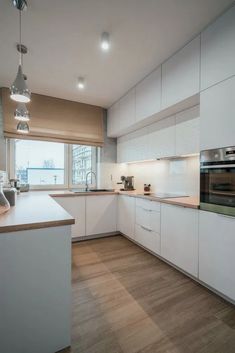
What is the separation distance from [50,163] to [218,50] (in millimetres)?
3026

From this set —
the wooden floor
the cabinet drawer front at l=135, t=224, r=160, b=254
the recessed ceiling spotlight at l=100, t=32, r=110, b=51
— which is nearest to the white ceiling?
the recessed ceiling spotlight at l=100, t=32, r=110, b=51

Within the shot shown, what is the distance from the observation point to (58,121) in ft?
10.9

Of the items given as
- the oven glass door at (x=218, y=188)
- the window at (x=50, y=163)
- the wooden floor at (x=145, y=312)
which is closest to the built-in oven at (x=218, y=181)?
the oven glass door at (x=218, y=188)

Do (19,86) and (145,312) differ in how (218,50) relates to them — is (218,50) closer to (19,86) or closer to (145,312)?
(19,86)

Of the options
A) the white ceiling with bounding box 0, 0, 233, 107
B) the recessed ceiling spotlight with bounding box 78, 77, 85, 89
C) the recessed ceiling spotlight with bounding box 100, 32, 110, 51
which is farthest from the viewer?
the recessed ceiling spotlight with bounding box 78, 77, 85, 89

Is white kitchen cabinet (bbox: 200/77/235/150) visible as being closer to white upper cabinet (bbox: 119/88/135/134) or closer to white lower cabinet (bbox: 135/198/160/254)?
white lower cabinet (bbox: 135/198/160/254)

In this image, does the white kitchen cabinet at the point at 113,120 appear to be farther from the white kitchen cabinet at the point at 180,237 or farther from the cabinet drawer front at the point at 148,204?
the white kitchen cabinet at the point at 180,237

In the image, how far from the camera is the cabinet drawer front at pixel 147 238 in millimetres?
2438

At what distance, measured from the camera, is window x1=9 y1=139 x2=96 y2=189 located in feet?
10.8

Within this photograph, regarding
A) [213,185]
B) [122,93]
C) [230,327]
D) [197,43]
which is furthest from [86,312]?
[122,93]

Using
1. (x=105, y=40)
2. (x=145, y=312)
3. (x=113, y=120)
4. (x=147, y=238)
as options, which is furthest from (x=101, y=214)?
(x=105, y=40)

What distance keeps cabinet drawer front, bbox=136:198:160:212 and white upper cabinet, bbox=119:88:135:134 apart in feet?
4.12

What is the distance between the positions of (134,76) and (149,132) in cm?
83

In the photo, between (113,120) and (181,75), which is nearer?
(181,75)
